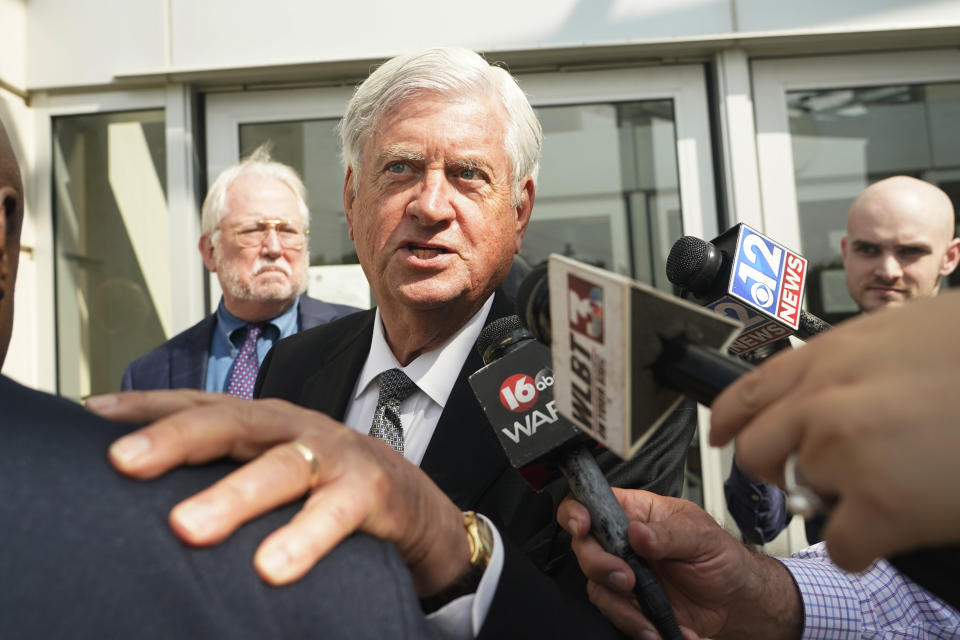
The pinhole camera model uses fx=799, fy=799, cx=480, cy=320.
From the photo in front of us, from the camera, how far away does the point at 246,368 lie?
3158 millimetres

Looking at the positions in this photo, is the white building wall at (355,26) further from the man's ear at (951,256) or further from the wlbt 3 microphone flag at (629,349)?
the wlbt 3 microphone flag at (629,349)

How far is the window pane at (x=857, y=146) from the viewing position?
3.66 meters

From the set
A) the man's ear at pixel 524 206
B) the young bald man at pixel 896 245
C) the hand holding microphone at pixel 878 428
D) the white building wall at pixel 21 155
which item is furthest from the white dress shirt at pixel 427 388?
the white building wall at pixel 21 155

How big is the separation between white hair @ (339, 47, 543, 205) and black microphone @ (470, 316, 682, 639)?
841mm

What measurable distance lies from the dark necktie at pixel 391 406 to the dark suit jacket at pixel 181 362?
4.67 feet

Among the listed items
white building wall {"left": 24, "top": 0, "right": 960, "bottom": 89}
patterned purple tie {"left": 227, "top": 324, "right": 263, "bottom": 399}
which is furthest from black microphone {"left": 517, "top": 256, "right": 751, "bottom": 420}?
white building wall {"left": 24, "top": 0, "right": 960, "bottom": 89}

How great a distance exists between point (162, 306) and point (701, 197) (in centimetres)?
259

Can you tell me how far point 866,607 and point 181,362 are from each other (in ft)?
8.41

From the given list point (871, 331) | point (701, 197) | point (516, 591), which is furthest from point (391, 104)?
point (701, 197)

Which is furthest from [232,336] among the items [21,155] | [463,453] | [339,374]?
[463,453]

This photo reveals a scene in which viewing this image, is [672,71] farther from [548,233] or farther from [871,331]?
[871,331]

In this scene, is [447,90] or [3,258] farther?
[447,90]

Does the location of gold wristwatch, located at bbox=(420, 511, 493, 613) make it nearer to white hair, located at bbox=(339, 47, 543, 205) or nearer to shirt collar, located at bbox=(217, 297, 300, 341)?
white hair, located at bbox=(339, 47, 543, 205)

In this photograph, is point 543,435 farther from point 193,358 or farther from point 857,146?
point 857,146
